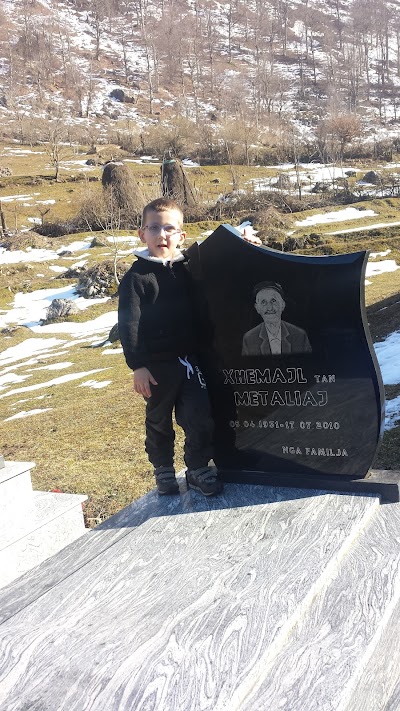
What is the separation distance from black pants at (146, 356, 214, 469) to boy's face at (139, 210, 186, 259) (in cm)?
60

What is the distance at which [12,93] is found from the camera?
329ft

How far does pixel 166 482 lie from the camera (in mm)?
3928

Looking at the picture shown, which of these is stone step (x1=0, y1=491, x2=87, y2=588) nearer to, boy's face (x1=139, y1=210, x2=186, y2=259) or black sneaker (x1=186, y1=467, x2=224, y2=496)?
black sneaker (x1=186, y1=467, x2=224, y2=496)

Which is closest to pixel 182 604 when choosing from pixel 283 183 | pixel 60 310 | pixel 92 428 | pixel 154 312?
pixel 154 312

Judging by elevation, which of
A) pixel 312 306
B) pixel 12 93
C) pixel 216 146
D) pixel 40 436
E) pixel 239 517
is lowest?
pixel 40 436

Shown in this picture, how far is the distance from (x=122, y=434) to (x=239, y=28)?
152264mm

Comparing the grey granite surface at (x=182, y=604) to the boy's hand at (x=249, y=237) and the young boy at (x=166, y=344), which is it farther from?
the boy's hand at (x=249, y=237)

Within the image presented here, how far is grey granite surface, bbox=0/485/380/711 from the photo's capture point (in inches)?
86.3

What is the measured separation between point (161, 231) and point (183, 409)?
0.97m

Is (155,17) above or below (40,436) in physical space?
above

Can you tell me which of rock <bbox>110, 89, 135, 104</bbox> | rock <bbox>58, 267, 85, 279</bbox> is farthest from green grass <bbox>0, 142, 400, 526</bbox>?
rock <bbox>110, 89, 135, 104</bbox>

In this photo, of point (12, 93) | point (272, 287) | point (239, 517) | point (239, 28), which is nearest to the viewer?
point (239, 517)

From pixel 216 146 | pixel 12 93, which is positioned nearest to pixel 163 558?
pixel 216 146

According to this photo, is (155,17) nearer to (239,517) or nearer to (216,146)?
(216,146)
